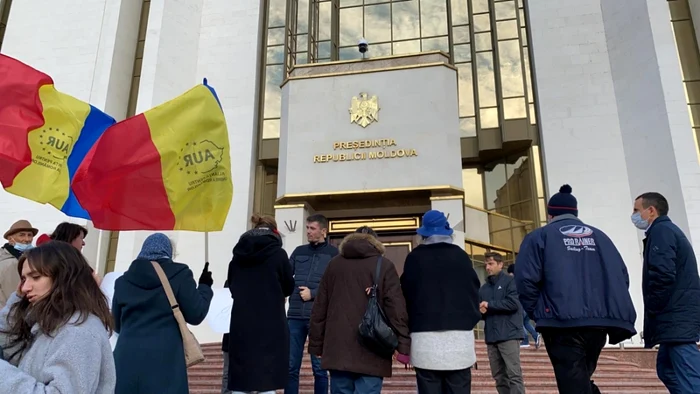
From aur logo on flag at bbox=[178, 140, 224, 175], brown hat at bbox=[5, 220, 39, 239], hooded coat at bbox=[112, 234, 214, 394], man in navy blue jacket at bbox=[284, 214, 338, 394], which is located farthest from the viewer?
aur logo on flag at bbox=[178, 140, 224, 175]

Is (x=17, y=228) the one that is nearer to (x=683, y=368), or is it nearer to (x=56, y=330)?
(x=56, y=330)

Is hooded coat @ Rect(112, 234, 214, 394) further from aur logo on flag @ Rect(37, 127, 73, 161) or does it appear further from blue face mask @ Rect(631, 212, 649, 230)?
blue face mask @ Rect(631, 212, 649, 230)

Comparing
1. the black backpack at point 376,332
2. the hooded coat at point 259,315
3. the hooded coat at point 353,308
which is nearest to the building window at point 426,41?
the hooded coat at point 353,308

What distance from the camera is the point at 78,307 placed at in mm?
1992

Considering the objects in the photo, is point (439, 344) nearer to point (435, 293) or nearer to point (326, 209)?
point (435, 293)

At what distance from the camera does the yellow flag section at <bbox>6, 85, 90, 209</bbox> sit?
5.05 m

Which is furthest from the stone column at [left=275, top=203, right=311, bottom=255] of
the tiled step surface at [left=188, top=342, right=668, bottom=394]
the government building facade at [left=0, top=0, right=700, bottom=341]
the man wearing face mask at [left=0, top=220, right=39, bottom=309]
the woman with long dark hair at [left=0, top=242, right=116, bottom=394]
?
the woman with long dark hair at [left=0, top=242, right=116, bottom=394]

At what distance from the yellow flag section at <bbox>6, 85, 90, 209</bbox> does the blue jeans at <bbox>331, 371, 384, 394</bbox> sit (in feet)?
10.8

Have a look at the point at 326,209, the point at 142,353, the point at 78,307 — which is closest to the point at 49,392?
the point at 78,307

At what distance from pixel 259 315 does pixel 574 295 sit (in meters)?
2.19

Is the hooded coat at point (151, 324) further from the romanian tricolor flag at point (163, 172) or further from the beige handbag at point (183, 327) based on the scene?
the romanian tricolor flag at point (163, 172)

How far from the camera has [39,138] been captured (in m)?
5.17

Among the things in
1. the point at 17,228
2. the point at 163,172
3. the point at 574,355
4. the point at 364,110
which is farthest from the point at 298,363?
the point at 364,110

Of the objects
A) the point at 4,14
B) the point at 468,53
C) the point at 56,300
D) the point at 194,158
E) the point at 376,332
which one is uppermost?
the point at 4,14
